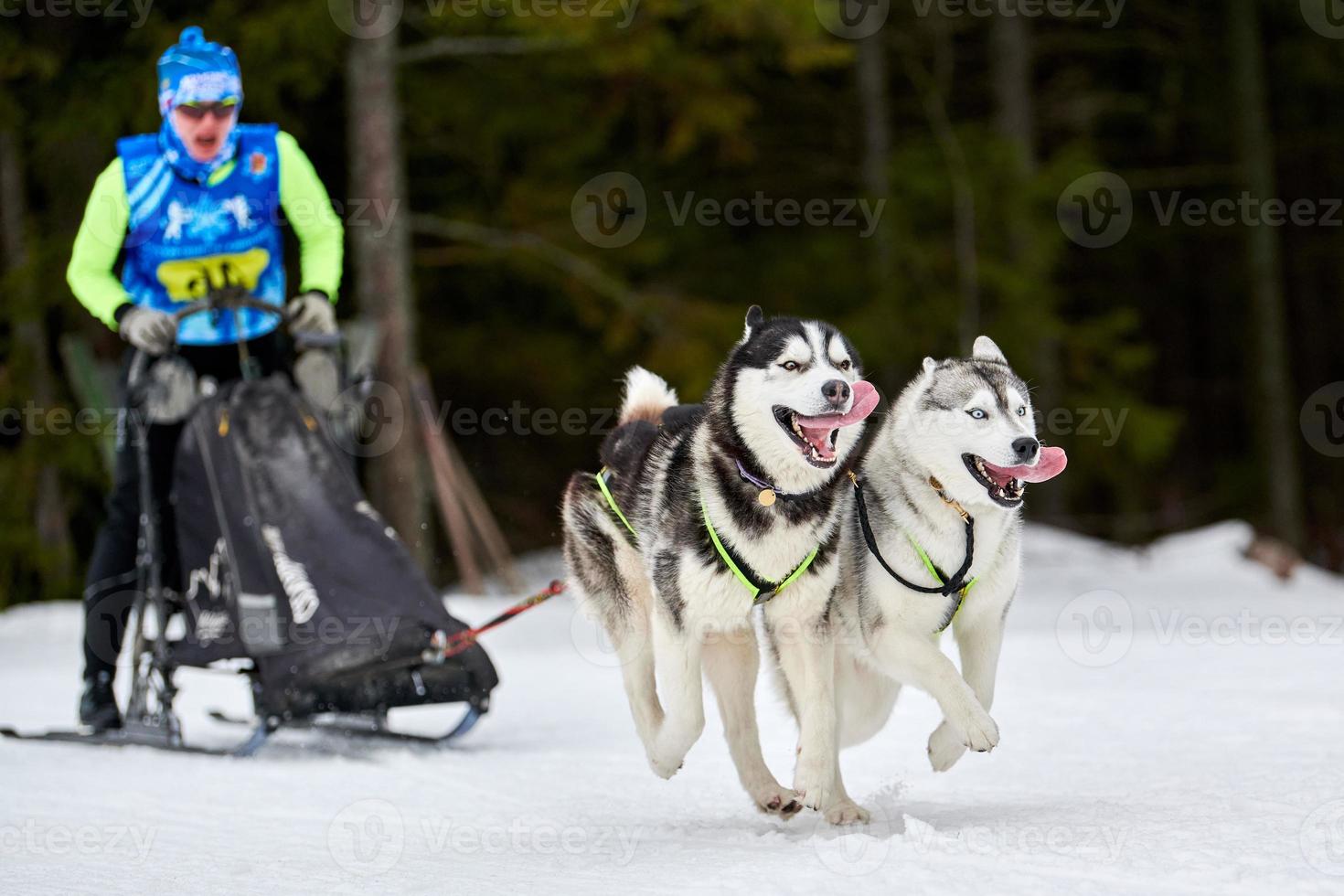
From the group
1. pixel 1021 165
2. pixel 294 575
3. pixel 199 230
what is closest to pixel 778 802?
pixel 294 575

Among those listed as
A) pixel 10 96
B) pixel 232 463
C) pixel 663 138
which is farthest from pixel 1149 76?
pixel 232 463

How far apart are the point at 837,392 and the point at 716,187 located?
14.9m

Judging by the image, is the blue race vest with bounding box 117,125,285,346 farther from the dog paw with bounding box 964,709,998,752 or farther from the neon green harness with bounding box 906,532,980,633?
the dog paw with bounding box 964,709,998,752

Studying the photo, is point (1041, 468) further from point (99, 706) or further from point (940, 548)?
point (99, 706)

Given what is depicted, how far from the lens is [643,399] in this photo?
4676 mm

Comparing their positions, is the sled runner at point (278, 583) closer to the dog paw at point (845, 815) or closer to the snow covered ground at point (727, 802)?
the snow covered ground at point (727, 802)

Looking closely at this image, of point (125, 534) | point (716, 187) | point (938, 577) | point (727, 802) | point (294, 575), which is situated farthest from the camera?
point (716, 187)

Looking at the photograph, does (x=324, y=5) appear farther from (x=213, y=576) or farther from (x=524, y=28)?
(x=213, y=576)

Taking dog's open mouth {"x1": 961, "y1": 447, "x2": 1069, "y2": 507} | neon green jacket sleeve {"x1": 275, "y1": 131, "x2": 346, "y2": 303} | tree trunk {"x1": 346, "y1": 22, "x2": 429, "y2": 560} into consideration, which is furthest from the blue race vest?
tree trunk {"x1": 346, "y1": 22, "x2": 429, "y2": 560}

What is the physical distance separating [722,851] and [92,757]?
2.49 m

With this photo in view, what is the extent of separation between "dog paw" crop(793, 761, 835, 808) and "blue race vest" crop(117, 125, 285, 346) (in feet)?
8.88

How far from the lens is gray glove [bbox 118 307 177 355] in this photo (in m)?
4.89

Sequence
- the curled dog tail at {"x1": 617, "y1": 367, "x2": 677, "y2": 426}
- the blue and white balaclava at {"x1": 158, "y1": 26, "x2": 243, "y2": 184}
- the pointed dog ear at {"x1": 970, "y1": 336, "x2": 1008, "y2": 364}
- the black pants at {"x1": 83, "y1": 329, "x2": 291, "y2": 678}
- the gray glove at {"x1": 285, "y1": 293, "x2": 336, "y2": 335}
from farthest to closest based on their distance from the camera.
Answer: the black pants at {"x1": 83, "y1": 329, "x2": 291, "y2": 678}, the gray glove at {"x1": 285, "y1": 293, "x2": 336, "y2": 335}, the blue and white balaclava at {"x1": 158, "y1": 26, "x2": 243, "y2": 184}, the curled dog tail at {"x1": 617, "y1": 367, "x2": 677, "y2": 426}, the pointed dog ear at {"x1": 970, "y1": 336, "x2": 1008, "y2": 364}

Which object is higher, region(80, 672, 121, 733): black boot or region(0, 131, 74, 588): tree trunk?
region(0, 131, 74, 588): tree trunk
